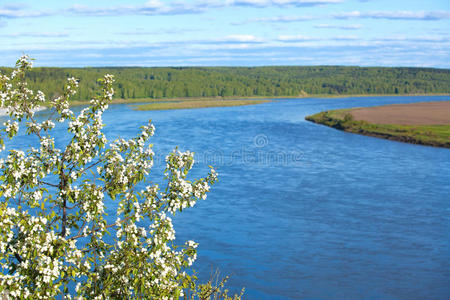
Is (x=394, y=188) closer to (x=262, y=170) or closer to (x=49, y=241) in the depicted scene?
(x=262, y=170)

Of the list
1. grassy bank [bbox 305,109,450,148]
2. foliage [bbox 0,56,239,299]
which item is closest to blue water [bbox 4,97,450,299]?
grassy bank [bbox 305,109,450,148]

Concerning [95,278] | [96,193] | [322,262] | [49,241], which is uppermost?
[96,193]

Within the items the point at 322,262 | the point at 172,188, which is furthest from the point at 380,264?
the point at 172,188

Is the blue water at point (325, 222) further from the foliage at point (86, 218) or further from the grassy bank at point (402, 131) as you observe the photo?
the foliage at point (86, 218)

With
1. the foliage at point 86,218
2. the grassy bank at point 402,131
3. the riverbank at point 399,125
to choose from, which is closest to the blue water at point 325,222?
the grassy bank at point 402,131

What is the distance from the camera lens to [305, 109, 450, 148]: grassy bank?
5300cm

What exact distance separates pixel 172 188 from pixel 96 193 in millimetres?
1306

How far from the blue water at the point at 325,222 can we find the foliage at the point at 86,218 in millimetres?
9949

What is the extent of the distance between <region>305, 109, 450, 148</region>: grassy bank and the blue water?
501 cm

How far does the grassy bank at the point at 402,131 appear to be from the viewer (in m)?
53.0

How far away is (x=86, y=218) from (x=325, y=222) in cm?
1850

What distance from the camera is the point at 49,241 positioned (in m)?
7.27

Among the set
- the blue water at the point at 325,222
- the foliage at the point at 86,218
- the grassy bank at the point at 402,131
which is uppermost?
the foliage at the point at 86,218

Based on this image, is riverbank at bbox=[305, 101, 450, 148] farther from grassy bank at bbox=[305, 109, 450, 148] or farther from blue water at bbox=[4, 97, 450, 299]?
blue water at bbox=[4, 97, 450, 299]
